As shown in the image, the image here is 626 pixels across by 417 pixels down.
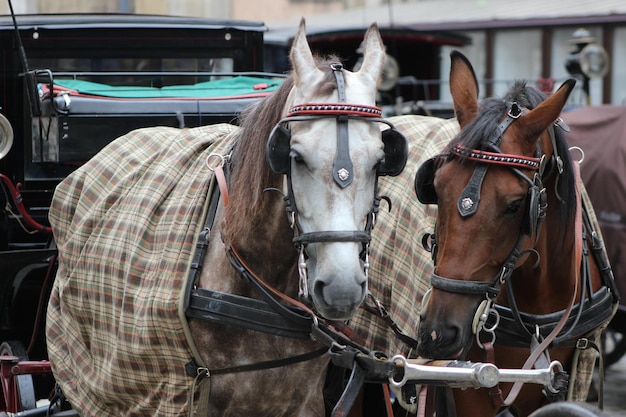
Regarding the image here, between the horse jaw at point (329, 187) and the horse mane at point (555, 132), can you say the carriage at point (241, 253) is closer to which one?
the horse jaw at point (329, 187)

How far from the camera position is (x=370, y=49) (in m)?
3.11

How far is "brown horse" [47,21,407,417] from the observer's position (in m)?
2.82

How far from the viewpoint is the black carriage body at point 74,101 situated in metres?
4.13

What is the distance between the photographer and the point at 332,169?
9.11ft

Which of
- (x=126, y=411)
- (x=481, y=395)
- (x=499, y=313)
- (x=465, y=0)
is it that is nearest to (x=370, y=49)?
(x=499, y=313)

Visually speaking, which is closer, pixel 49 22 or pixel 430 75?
pixel 49 22

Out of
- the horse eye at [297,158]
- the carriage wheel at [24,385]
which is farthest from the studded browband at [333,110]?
the carriage wheel at [24,385]

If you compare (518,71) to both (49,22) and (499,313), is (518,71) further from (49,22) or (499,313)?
(499,313)

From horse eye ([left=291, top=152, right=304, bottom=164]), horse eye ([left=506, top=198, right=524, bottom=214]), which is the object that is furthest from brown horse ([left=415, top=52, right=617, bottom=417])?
horse eye ([left=291, top=152, right=304, bottom=164])

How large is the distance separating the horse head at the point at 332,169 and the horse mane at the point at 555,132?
12.9 inches

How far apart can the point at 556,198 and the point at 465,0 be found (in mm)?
14902

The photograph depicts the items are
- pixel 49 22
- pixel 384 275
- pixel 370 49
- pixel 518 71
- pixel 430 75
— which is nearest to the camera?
pixel 370 49

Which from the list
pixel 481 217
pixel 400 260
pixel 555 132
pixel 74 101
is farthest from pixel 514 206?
pixel 74 101

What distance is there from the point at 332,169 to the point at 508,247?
0.64 meters
